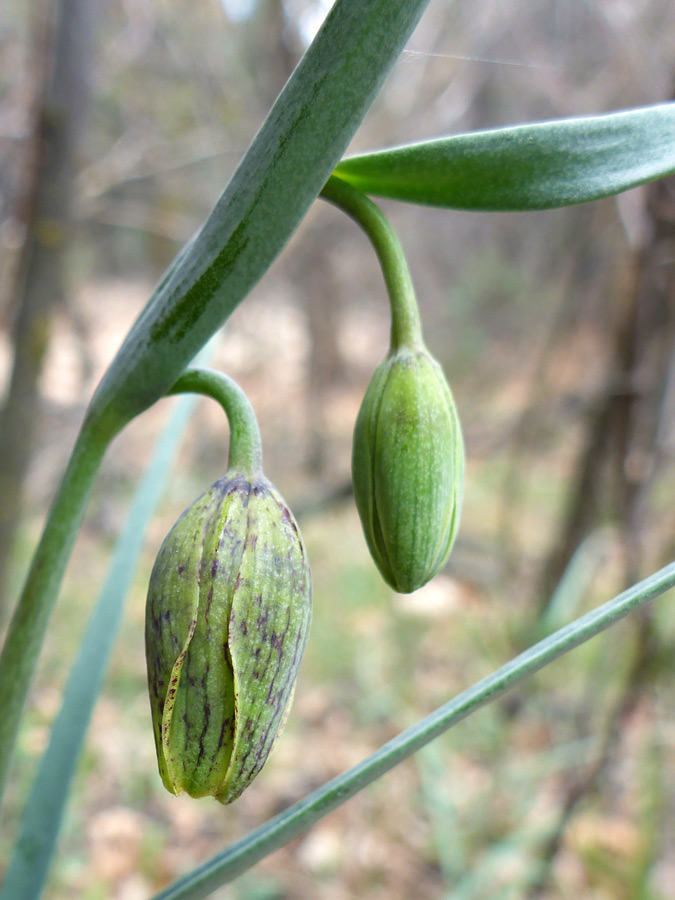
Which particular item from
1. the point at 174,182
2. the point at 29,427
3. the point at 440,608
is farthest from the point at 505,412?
the point at 29,427

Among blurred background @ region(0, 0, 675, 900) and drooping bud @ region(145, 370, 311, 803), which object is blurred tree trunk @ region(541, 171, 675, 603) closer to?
blurred background @ region(0, 0, 675, 900)

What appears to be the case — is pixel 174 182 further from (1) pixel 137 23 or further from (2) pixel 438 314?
(2) pixel 438 314

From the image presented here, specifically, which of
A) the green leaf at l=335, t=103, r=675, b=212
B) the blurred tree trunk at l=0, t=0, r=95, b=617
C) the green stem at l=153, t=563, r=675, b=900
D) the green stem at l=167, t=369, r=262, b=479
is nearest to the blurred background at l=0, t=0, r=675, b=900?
the blurred tree trunk at l=0, t=0, r=95, b=617

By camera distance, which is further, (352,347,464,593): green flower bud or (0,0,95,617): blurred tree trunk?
(0,0,95,617): blurred tree trunk

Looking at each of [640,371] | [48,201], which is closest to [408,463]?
[48,201]

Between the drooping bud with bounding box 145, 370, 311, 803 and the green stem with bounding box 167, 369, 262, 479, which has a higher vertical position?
the green stem with bounding box 167, 369, 262, 479

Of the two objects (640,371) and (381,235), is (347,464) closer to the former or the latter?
(640,371)

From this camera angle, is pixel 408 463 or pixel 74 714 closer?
pixel 408 463
